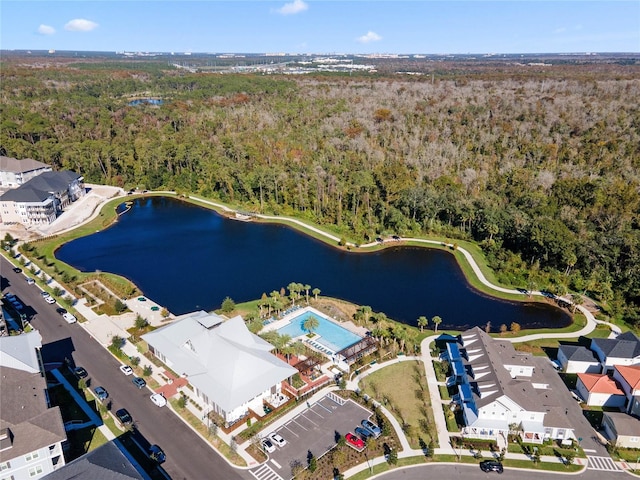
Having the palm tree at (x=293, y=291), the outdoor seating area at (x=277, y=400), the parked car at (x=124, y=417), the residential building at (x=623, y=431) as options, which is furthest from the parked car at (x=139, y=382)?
the residential building at (x=623, y=431)

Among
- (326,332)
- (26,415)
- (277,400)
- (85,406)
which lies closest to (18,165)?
(85,406)

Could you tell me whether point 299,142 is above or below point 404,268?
above

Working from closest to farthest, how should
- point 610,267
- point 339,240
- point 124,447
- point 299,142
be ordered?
point 124,447 < point 610,267 < point 339,240 < point 299,142

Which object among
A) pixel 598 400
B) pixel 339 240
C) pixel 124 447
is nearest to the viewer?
pixel 124 447

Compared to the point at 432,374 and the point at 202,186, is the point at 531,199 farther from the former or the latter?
the point at 202,186

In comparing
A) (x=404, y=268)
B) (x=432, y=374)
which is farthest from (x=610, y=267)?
(x=432, y=374)

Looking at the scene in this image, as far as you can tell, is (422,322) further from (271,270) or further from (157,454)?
(157,454)
